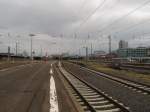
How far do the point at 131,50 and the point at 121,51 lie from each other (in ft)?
20.0

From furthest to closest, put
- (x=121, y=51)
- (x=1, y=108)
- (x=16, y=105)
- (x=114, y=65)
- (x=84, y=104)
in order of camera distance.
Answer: (x=121, y=51)
(x=114, y=65)
(x=84, y=104)
(x=16, y=105)
(x=1, y=108)

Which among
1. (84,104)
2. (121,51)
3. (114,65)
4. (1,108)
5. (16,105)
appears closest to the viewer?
(1,108)

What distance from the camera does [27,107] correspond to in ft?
41.9

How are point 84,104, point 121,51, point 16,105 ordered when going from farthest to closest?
point 121,51 → point 84,104 → point 16,105

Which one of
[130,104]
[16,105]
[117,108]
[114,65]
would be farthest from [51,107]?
[114,65]

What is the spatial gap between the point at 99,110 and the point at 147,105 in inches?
100.0

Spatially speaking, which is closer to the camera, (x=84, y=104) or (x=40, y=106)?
(x=40, y=106)

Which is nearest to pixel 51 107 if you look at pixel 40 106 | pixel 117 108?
pixel 40 106

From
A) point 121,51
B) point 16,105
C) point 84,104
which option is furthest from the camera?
point 121,51

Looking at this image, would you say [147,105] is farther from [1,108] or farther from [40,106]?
[1,108]

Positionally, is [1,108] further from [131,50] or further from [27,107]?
[131,50]

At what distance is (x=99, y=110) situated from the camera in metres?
12.8

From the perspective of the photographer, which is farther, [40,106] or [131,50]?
[131,50]

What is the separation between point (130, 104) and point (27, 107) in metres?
4.72
